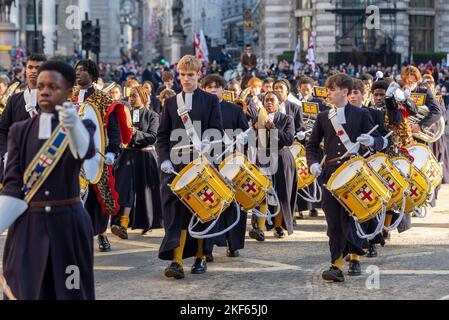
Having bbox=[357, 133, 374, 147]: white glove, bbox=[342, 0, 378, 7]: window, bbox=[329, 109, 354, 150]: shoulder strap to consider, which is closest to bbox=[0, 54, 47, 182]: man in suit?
bbox=[329, 109, 354, 150]: shoulder strap

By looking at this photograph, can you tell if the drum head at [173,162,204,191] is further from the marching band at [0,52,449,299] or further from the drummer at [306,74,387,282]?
the drummer at [306,74,387,282]

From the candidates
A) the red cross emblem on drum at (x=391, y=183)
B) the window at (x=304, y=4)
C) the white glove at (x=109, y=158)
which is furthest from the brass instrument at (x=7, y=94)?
the window at (x=304, y=4)

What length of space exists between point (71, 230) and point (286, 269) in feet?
15.4

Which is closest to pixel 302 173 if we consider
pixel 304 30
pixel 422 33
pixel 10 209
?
pixel 10 209

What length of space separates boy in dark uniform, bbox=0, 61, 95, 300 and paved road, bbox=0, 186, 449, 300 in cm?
289

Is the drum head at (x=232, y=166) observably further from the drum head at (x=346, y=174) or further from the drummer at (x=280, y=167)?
the drummer at (x=280, y=167)

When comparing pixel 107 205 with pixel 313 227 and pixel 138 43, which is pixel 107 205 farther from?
pixel 138 43

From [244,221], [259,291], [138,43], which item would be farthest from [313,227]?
[138,43]

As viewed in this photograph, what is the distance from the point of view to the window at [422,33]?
198ft

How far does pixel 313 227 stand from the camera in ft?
50.1

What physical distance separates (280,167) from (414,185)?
2.33 m

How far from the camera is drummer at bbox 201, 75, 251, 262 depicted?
11922 mm

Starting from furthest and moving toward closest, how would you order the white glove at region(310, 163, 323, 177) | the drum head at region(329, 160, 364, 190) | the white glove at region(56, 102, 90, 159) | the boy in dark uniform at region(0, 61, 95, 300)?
the white glove at region(310, 163, 323, 177), the drum head at region(329, 160, 364, 190), the boy in dark uniform at region(0, 61, 95, 300), the white glove at region(56, 102, 90, 159)

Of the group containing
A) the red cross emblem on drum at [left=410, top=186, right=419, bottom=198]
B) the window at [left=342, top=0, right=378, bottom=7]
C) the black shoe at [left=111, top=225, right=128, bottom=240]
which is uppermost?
the window at [left=342, top=0, right=378, bottom=7]
